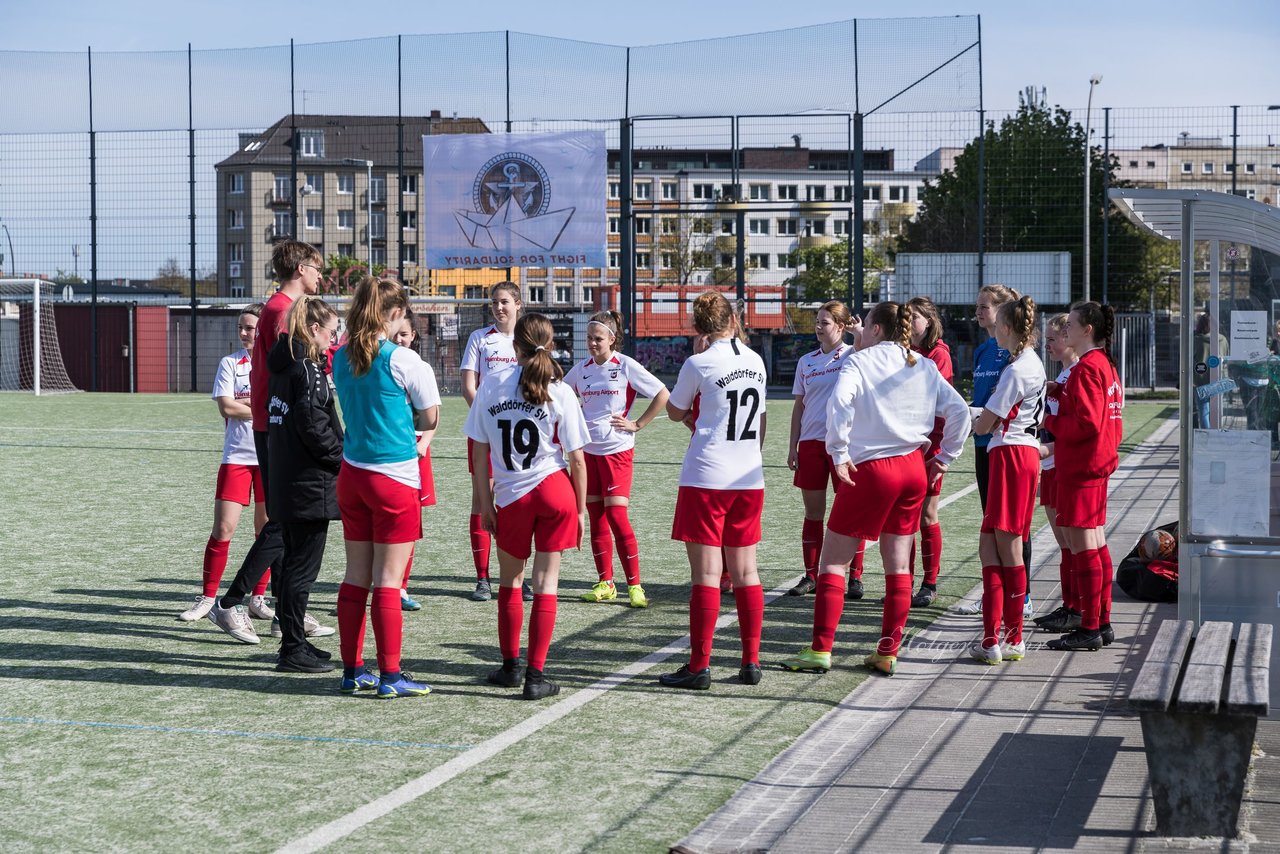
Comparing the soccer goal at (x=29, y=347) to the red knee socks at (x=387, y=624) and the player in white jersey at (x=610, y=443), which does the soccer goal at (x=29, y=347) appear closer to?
the player in white jersey at (x=610, y=443)

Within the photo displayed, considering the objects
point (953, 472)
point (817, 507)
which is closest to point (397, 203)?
point (953, 472)

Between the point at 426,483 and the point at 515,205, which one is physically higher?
the point at 515,205

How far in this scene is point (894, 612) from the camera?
647 centimetres

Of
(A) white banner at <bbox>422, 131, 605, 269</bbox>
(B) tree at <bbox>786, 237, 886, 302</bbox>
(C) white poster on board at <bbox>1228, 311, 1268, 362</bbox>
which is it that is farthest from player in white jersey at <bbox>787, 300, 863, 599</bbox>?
(B) tree at <bbox>786, 237, 886, 302</bbox>

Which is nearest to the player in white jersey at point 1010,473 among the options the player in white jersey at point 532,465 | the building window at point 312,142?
the player in white jersey at point 532,465

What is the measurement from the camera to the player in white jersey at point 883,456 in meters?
6.29

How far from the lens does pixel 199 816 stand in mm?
4484

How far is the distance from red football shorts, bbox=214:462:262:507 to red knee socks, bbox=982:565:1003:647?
154 inches

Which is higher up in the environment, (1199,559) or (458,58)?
(458,58)

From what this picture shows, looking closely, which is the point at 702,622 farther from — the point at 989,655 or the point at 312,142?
the point at 312,142

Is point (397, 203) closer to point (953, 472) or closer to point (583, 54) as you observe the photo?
point (583, 54)

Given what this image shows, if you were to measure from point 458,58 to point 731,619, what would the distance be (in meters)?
26.5

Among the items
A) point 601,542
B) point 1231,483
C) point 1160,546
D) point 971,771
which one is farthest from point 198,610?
point 1160,546

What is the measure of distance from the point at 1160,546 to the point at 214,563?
5535 millimetres
